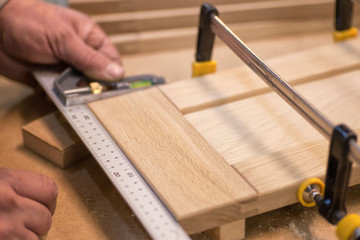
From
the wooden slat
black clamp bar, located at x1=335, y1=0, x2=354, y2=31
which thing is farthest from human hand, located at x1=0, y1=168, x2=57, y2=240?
black clamp bar, located at x1=335, y1=0, x2=354, y2=31

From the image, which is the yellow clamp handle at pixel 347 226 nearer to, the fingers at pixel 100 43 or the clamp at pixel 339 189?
the clamp at pixel 339 189

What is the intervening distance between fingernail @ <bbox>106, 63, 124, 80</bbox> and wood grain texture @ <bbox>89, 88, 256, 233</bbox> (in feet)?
0.37

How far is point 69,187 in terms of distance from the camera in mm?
1044

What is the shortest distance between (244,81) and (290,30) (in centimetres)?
51

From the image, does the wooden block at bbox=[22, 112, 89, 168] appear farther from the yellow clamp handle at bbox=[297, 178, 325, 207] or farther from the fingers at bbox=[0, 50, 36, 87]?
the yellow clamp handle at bbox=[297, 178, 325, 207]

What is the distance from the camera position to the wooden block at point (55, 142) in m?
1.08

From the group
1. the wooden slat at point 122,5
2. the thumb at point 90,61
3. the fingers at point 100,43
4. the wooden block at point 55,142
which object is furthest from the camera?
the wooden slat at point 122,5

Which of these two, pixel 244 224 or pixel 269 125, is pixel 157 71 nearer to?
pixel 269 125

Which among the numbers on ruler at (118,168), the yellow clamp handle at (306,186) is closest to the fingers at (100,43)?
the numbers on ruler at (118,168)

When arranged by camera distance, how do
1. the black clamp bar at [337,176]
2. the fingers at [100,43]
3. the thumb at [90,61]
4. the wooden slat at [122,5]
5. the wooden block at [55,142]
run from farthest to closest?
1. the wooden slat at [122,5]
2. the fingers at [100,43]
3. the thumb at [90,61]
4. the wooden block at [55,142]
5. the black clamp bar at [337,176]

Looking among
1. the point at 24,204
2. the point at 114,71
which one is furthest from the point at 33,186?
the point at 114,71

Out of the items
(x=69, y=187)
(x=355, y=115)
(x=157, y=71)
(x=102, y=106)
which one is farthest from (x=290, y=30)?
(x=69, y=187)

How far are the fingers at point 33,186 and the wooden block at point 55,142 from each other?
7.7 inches

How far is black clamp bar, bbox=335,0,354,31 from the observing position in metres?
1.30
